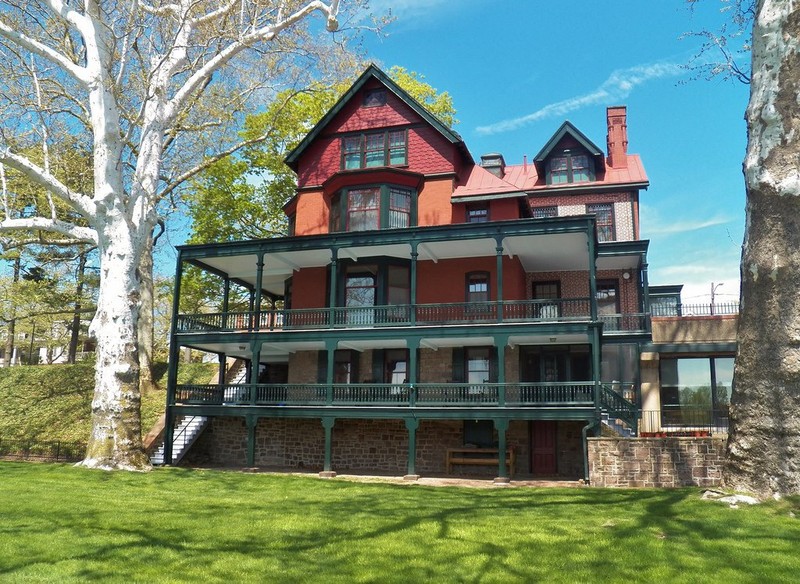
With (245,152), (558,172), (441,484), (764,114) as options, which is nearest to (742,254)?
(764,114)

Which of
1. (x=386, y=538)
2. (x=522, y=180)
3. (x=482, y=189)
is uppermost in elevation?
(x=522, y=180)

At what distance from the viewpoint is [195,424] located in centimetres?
2573

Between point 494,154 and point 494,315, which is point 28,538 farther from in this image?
point 494,154

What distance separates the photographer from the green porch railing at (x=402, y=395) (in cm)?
2106

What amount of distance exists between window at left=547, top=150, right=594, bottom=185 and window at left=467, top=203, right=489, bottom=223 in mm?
6368

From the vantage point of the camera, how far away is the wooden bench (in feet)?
70.4

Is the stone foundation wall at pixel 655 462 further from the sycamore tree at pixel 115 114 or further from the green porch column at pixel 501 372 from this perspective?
the sycamore tree at pixel 115 114

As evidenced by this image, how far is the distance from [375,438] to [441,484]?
5403 mm

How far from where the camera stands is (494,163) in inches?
1150

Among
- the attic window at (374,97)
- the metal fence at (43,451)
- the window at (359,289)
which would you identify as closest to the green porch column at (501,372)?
the window at (359,289)

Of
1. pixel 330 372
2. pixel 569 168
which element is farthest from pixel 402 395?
pixel 569 168

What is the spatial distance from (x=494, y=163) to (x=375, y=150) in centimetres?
571

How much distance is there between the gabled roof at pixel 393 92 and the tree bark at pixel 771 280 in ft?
46.7

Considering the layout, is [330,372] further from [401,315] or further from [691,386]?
[691,386]
